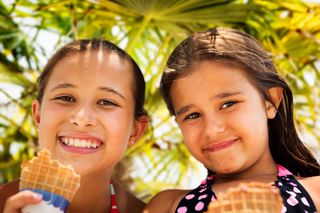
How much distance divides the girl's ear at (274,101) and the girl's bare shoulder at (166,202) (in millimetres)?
378

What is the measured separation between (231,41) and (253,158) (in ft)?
1.36

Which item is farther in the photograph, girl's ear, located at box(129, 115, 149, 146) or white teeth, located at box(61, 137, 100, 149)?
girl's ear, located at box(129, 115, 149, 146)

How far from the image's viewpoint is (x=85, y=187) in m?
1.70

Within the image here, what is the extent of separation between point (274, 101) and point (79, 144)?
0.68 m

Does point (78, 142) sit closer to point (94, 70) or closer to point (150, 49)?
point (94, 70)

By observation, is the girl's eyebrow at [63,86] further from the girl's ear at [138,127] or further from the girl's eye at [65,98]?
the girl's ear at [138,127]

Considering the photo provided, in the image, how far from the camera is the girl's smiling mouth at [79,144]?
1.42 m

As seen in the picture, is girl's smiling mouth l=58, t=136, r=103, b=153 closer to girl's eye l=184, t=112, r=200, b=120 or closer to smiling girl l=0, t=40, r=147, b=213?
smiling girl l=0, t=40, r=147, b=213

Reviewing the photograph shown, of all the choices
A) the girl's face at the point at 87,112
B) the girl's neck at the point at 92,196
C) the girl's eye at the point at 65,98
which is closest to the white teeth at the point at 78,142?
the girl's face at the point at 87,112

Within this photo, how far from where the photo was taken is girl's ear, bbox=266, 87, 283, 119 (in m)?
1.63

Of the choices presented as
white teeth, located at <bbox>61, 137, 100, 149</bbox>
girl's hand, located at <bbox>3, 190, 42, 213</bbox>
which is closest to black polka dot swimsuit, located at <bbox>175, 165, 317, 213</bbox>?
white teeth, located at <bbox>61, 137, 100, 149</bbox>

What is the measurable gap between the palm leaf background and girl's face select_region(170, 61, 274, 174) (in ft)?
3.69

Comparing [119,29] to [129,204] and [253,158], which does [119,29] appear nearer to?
[129,204]

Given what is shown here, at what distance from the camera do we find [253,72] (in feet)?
5.27
